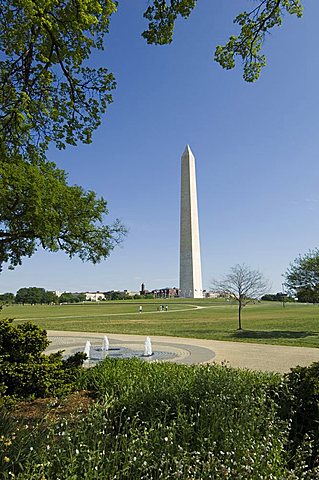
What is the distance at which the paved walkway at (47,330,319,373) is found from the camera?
12.0 metres

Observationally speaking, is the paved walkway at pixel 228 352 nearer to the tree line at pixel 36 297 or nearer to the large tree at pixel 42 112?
the large tree at pixel 42 112

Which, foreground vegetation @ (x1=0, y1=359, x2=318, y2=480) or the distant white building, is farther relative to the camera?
the distant white building

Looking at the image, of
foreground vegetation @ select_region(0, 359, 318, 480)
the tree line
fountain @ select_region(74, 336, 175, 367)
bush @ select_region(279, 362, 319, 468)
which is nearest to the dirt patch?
foreground vegetation @ select_region(0, 359, 318, 480)

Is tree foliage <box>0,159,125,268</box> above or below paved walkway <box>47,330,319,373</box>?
above

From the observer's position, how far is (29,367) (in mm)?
7289

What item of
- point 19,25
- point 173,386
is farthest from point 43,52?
point 173,386

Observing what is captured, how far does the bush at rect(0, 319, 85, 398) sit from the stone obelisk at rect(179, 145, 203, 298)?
185ft

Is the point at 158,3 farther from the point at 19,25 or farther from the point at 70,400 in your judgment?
the point at 70,400

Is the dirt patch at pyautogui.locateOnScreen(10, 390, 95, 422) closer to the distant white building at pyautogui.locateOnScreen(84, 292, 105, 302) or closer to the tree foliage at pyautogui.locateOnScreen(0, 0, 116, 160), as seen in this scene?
the tree foliage at pyautogui.locateOnScreen(0, 0, 116, 160)

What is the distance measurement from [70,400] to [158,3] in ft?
23.0

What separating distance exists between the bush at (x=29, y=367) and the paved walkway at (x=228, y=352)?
5099 millimetres

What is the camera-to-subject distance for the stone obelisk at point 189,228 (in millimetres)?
63219

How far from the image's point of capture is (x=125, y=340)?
18781 millimetres

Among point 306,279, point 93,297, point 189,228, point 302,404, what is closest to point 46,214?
point 302,404
